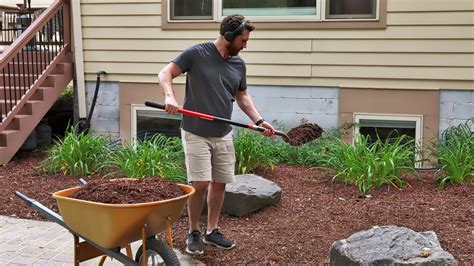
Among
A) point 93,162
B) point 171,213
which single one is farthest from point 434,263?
point 93,162

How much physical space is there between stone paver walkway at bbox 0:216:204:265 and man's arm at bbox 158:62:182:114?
117 cm

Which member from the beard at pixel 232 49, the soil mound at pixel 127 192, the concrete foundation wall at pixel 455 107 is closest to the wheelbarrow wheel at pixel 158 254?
the soil mound at pixel 127 192

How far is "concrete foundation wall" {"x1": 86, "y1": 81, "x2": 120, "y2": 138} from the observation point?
328 inches

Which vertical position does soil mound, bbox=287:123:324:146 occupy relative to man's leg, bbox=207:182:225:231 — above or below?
above

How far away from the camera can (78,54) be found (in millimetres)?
8297

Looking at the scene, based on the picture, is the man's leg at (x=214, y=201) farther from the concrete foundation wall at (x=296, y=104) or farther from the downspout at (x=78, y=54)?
the downspout at (x=78, y=54)

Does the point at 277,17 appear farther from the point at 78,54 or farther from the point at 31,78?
the point at 31,78

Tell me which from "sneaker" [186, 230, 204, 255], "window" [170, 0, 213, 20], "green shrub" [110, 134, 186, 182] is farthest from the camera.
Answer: "window" [170, 0, 213, 20]

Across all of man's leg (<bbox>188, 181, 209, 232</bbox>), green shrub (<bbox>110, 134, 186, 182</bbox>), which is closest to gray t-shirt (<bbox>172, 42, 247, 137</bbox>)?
man's leg (<bbox>188, 181, 209, 232</bbox>)

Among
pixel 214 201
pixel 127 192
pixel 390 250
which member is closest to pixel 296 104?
pixel 214 201

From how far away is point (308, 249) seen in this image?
14.0 ft

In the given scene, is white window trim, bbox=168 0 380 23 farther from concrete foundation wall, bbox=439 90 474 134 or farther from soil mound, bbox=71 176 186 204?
soil mound, bbox=71 176 186 204

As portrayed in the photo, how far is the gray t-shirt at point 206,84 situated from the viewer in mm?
4016

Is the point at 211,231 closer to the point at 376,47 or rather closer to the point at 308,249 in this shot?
the point at 308,249
